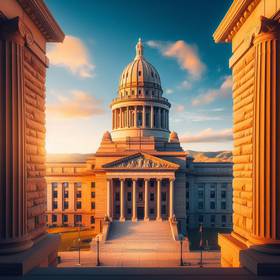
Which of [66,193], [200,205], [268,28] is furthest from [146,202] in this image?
[268,28]

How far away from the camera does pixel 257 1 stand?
9.65 m

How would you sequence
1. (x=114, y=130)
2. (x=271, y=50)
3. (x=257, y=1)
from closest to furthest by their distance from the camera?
(x=271, y=50) → (x=257, y=1) → (x=114, y=130)

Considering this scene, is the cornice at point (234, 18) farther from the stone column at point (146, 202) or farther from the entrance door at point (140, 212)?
the entrance door at point (140, 212)

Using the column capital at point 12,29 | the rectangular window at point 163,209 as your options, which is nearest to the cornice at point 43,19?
the column capital at point 12,29

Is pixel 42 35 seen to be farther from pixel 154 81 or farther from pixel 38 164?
pixel 154 81

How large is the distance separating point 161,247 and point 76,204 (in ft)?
101

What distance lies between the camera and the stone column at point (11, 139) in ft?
28.8

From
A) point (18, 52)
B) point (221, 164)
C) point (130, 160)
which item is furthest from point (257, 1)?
point (221, 164)

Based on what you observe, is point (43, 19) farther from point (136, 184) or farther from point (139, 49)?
point (139, 49)

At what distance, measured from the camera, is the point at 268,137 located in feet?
28.9

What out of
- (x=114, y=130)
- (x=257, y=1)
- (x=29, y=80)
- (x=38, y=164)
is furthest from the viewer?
(x=114, y=130)

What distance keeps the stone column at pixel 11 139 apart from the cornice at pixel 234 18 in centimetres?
841

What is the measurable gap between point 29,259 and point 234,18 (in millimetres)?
12251

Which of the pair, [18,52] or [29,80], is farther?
[29,80]
